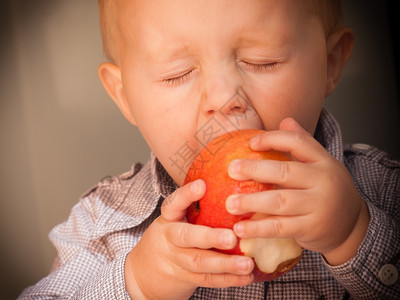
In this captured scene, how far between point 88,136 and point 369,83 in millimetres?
645

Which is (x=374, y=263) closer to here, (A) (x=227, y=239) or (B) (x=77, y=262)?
(A) (x=227, y=239)

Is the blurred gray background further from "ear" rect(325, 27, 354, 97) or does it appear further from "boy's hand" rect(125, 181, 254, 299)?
"boy's hand" rect(125, 181, 254, 299)

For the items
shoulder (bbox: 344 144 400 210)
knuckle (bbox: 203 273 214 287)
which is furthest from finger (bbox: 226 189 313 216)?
shoulder (bbox: 344 144 400 210)

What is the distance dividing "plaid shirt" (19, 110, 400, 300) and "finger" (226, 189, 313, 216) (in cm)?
16

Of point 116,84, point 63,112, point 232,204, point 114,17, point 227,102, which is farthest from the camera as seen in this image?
point 63,112

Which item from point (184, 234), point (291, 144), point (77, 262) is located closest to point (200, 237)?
point (184, 234)

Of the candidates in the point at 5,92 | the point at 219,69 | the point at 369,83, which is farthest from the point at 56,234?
the point at 369,83

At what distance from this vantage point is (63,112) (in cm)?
116

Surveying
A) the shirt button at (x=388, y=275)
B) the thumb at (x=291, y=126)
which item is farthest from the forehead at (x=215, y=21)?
the shirt button at (x=388, y=275)

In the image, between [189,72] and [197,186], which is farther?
[189,72]

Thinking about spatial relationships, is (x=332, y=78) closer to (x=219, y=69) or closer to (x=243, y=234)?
(x=219, y=69)

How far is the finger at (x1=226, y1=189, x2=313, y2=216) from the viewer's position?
0.51m

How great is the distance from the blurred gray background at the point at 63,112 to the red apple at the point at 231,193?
2.07 ft

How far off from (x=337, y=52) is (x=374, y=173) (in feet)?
0.71
